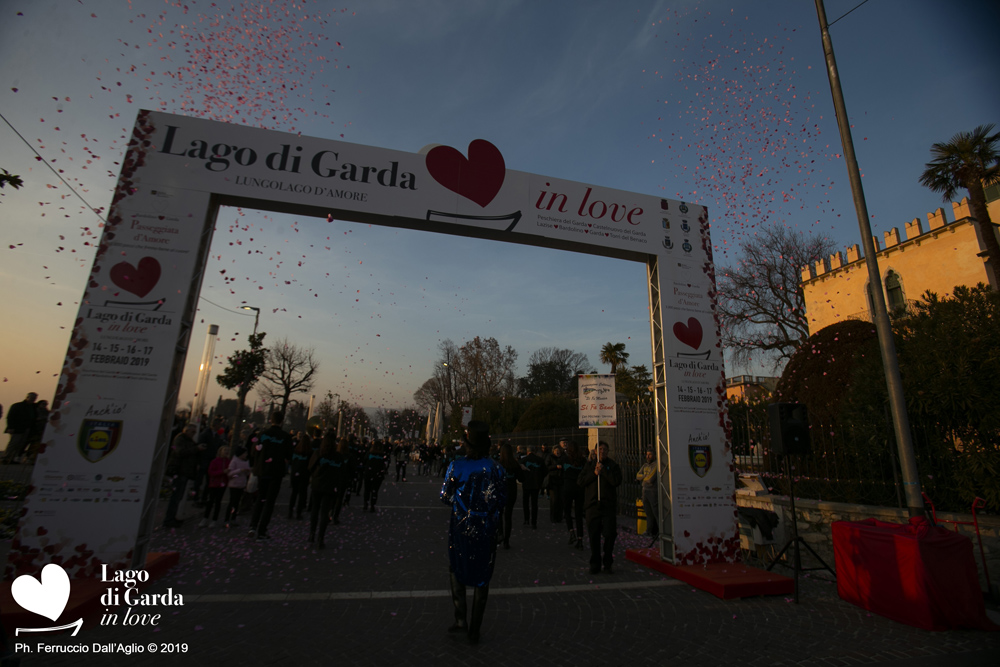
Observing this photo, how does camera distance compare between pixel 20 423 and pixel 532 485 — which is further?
pixel 532 485

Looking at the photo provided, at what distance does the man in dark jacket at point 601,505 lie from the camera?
6.82 m

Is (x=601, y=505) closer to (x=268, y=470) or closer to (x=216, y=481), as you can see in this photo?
(x=268, y=470)

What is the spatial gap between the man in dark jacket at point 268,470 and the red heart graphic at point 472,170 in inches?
195

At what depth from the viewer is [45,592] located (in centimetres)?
468

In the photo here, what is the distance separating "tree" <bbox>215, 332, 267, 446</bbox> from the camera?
20712 millimetres

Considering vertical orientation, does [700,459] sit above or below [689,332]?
below

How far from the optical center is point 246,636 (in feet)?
13.8

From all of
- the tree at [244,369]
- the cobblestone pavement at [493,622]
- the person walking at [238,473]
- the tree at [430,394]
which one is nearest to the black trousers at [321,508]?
the cobblestone pavement at [493,622]

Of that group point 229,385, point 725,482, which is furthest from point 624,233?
point 229,385

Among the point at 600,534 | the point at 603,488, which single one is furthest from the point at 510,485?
the point at 603,488

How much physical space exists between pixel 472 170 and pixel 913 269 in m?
29.6

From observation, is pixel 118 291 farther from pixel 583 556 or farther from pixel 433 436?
pixel 433 436

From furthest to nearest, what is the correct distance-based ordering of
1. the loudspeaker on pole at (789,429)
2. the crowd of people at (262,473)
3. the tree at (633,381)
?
the tree at (633,381) → the crowd of people at (262,473) → the loudspeaker on pole at (789,429)

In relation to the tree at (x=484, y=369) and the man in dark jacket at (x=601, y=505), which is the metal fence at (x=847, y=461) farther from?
the tree at (x=484, y=369)
